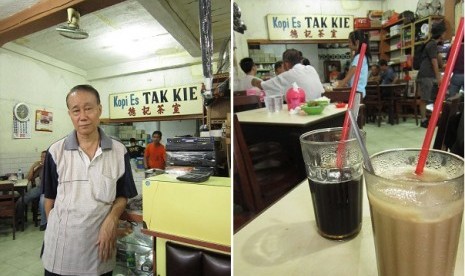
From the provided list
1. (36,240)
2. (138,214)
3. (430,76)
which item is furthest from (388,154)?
(36,240)

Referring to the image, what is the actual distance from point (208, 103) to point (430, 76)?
0.63m

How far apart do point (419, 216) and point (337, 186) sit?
0.17 m

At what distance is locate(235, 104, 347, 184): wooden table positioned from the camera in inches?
33.1

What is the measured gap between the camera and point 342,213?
1.57ft

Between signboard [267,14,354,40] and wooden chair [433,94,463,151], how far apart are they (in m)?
0.39

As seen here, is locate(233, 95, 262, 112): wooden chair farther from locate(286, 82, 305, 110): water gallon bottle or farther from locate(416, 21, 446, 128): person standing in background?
locate(416, 21, 446, 128): person standing in background

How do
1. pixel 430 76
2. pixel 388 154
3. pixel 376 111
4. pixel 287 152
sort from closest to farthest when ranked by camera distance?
pixel 388 154
pixel 430 76
pixel 287 152
pixel 376 111

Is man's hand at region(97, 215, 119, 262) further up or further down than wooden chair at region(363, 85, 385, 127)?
further down

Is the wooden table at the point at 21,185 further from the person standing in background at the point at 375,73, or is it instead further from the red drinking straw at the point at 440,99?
the person standing in background at the point at 375,73

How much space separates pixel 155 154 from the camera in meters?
1.12

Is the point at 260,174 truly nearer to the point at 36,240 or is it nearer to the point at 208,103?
the point at 208,103

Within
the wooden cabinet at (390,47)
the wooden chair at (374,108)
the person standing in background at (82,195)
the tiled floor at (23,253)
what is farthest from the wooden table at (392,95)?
the tiled floor at (23,253)

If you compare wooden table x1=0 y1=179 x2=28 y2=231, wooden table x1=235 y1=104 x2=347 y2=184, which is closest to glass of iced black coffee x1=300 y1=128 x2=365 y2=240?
wooden table x1=235 y1=104 x2=347 y2=184

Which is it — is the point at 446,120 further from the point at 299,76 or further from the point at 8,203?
the point at 8,203
